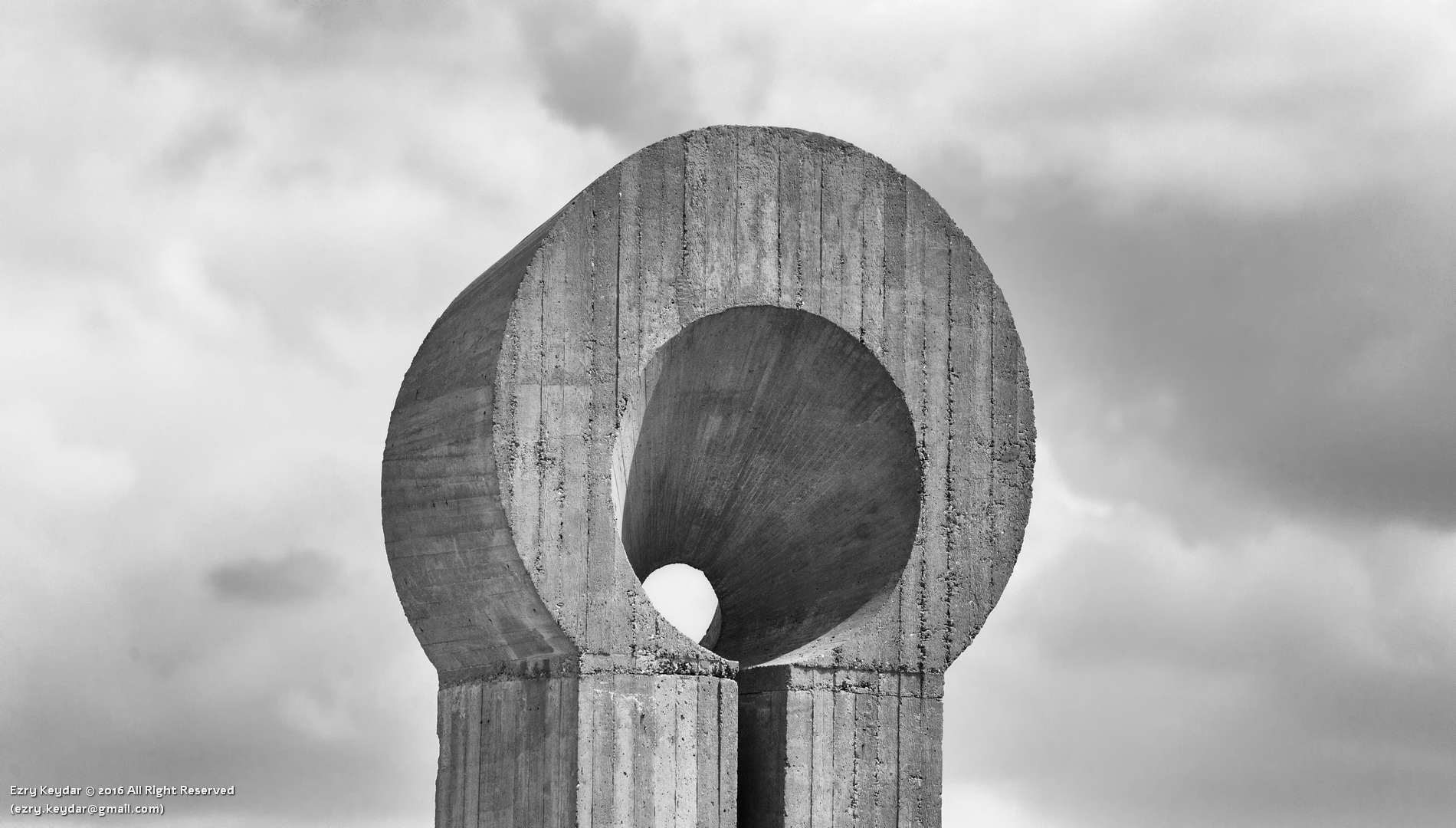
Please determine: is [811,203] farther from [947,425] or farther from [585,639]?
[585,639]

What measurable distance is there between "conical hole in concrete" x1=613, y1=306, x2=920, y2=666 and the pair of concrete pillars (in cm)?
2

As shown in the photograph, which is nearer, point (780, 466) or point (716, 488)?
point (780, 466)

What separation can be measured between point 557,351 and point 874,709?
239 centimetres

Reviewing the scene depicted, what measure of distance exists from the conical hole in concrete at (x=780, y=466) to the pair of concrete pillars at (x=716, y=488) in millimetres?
16

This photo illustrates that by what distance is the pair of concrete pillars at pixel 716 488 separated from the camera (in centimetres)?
941

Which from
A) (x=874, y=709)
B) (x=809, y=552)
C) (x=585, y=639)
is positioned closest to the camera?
(x=585, y=639)

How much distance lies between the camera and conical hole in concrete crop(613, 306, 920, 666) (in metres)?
10.2

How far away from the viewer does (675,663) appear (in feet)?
31.3

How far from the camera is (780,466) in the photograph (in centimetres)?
1062

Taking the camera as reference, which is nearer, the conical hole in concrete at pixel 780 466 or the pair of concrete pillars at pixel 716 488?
the pair of concrete pillars at pixel 716 488

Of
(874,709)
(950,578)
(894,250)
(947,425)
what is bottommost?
(874,709)

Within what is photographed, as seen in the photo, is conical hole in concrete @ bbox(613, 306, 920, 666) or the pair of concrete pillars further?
conical hole in concrete @ bbox(613, 306, 920, 666)

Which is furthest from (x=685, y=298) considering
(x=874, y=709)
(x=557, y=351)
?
(x=874, y=709)

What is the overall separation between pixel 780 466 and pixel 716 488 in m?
0.39
